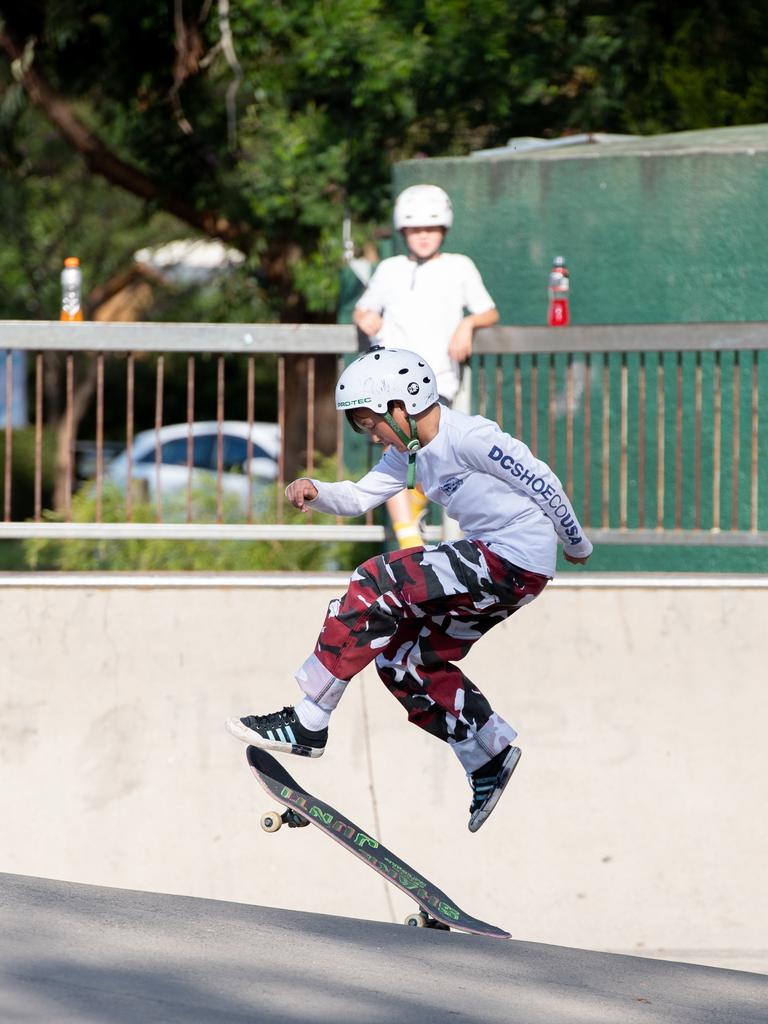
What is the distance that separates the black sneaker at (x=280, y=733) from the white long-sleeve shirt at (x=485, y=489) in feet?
2.81

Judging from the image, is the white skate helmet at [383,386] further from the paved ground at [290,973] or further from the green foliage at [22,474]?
the green foliage at [22,474]

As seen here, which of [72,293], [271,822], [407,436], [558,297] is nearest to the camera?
[407,436]

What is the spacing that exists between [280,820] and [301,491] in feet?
4.70

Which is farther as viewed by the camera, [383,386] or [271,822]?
[271,822]

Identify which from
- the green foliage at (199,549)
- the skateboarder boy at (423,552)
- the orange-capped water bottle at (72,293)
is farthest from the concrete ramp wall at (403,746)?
the green foliage at (199,549)

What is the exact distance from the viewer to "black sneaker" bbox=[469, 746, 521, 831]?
6340 mm

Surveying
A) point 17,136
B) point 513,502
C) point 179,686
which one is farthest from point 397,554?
point 17,136

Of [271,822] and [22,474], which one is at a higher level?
[271,822]

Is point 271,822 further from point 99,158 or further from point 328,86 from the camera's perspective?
point 99,158

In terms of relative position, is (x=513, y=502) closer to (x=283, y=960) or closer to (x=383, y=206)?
(x=283, y=960)

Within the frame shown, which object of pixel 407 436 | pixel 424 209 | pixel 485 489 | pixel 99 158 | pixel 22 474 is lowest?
pixel 22 474

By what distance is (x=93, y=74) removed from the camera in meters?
17.4

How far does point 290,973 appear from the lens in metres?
4.73

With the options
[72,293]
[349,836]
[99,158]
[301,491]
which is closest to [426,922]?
[349,836]
